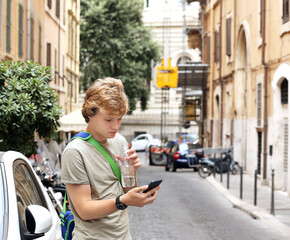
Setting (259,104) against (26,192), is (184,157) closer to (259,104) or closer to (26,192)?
(259,104)

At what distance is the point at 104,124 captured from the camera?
3.15 meters

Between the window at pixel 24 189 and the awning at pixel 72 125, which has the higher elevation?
the awning at pixel 72 125

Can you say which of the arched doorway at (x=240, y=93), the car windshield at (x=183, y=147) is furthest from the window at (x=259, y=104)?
the car windshield at (x=183, y=147)

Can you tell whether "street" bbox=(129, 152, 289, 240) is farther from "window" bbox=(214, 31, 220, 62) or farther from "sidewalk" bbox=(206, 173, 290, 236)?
"window" bbox=(214, 31, 220, 62)

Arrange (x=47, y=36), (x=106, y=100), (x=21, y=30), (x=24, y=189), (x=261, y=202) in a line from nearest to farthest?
(x=106, y=100) → (x=24, y=189) → (x=261, y=202) → (x=21, y=30) → (x=47, y=36)

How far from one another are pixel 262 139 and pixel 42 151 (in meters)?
12.7

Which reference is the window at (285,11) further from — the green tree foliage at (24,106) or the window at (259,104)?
the green tree foliage at (24,106)

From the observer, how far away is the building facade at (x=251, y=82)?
59.6ft

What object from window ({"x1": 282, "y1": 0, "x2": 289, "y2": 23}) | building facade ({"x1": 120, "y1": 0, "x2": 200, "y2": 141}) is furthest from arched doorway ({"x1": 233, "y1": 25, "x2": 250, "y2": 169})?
building facade ({"x1": 120, "y1": 0, "x2": 200, "y2": 141})

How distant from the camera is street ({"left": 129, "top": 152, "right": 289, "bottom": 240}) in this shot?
33.7 feet

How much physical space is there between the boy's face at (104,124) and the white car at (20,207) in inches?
22.2

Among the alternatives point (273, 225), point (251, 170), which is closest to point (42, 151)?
point (273, 225)

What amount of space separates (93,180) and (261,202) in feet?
40.2

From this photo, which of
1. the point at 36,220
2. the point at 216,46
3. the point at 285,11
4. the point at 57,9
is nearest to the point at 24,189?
the point at 36,220
